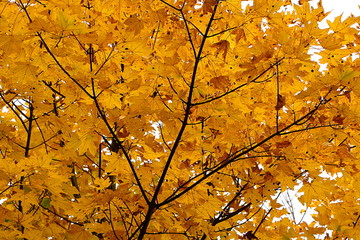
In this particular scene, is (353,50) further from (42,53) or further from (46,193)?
(46,193)

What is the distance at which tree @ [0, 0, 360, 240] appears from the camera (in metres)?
1.89

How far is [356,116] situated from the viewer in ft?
6.47

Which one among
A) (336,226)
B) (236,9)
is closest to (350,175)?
(336,226)

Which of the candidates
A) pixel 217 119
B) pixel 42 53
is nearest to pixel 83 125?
pixel 42 53

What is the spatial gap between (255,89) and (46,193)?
1702 millimetres

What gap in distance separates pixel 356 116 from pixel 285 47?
1.76 feet

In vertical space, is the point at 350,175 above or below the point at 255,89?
below

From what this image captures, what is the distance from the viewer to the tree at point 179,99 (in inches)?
74.6

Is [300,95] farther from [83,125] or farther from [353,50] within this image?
[83,125]

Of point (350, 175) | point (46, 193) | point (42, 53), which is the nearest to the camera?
point (42, 53)

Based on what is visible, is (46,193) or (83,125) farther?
(46,193)

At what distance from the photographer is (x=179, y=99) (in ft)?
7.00

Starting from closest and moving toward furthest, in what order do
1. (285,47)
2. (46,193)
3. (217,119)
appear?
(285,47), (217,119), (46,193)

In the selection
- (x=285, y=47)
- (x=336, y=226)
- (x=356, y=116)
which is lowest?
(x=336, y=226)
